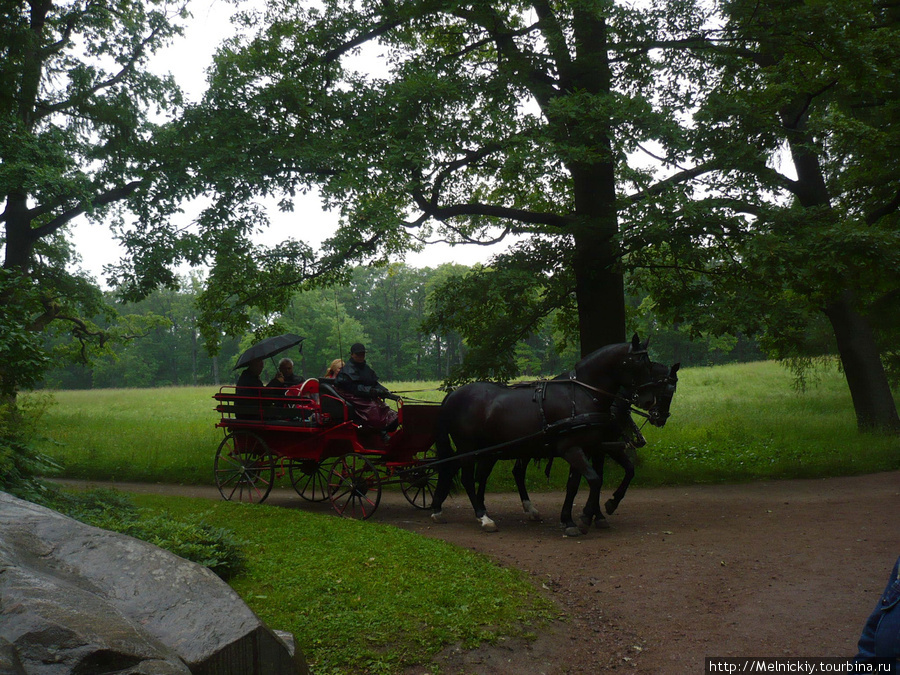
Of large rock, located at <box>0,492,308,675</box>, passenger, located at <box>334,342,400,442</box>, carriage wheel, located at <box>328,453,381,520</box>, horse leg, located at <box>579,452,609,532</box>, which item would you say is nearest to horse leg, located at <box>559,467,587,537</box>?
horse leg, located at <box>579,452,609,532</box>

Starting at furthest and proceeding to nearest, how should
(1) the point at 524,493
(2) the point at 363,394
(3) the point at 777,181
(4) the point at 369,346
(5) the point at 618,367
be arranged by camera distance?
(4) the point at 369,346
(3) the point at 777,181
(2) the point at 363,394
(1) the point at 524,493
(5) the point at 618,367

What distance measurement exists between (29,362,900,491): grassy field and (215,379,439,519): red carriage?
0.85 m

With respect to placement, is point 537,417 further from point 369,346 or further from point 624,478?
point 369,346

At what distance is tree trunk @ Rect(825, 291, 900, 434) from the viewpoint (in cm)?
1591

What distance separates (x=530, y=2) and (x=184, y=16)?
1014 cm

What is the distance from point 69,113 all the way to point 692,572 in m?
20.5

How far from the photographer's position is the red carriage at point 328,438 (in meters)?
10.1

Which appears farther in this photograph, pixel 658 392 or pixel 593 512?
pixel 593 512

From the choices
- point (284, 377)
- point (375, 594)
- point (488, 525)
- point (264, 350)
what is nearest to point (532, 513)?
point (488, 525)

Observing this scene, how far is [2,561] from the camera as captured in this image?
2.84 m

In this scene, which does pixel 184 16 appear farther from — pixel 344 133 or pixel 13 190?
pixel 344 133

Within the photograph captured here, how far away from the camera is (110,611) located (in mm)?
2889

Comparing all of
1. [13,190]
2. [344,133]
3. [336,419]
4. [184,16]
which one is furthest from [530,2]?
[13,190]

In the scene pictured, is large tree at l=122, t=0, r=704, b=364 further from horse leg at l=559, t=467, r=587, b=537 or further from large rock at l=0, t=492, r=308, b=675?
large rock at l=0, t=492, r=308, b=675
